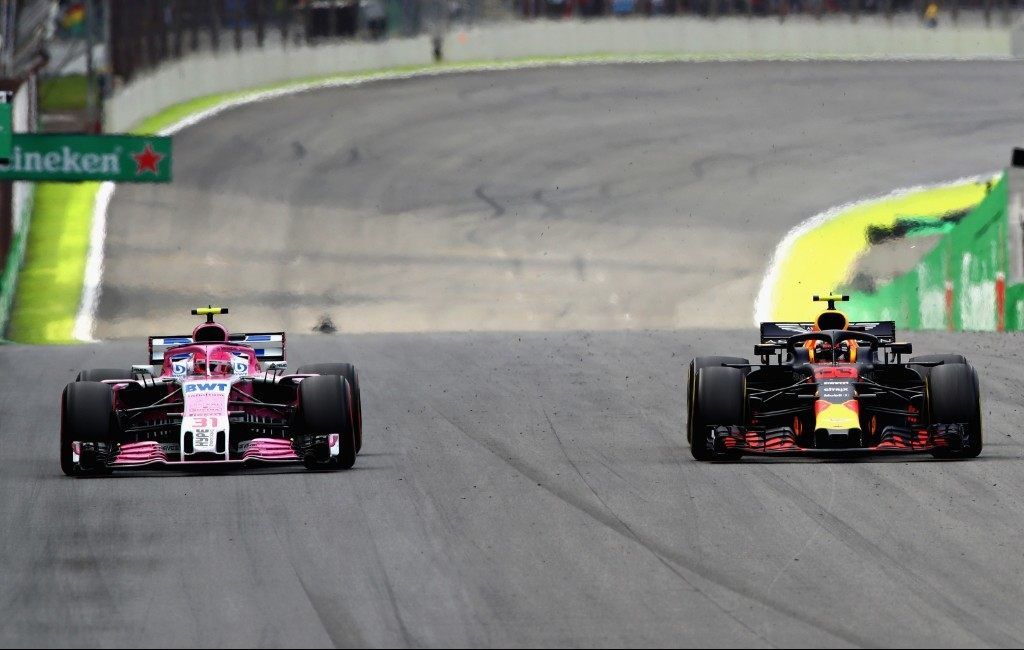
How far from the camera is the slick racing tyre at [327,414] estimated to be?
1675 cm

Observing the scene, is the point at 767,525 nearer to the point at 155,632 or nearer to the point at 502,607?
the point at 502,607

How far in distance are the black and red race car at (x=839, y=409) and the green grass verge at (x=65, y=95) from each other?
38746mm

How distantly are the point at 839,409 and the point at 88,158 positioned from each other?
884 inches

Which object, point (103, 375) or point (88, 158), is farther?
point (88, 158)

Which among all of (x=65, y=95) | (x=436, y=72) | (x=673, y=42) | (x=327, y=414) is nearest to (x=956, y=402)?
(x=327, y=414)

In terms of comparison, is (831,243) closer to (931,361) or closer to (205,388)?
(931,361)

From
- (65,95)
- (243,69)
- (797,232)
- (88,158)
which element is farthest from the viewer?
(65,95)

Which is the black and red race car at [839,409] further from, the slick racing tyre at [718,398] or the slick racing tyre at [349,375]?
the slick racing tyre at [349,375]

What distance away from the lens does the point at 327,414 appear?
661 inches

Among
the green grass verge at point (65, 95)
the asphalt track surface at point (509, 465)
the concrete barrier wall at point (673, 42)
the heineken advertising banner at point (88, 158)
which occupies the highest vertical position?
the concrete barrier wall at point (673, 42)

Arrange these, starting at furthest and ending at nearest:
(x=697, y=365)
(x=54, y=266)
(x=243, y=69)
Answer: (x=243, y=69), (x=54, y=266), (x=697, y=365)

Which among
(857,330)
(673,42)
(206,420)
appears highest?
(673,42)

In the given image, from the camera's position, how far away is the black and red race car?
16.9 meters

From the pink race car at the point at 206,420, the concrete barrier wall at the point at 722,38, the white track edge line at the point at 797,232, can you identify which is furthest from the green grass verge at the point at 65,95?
the pink race car at the point at 206,420
